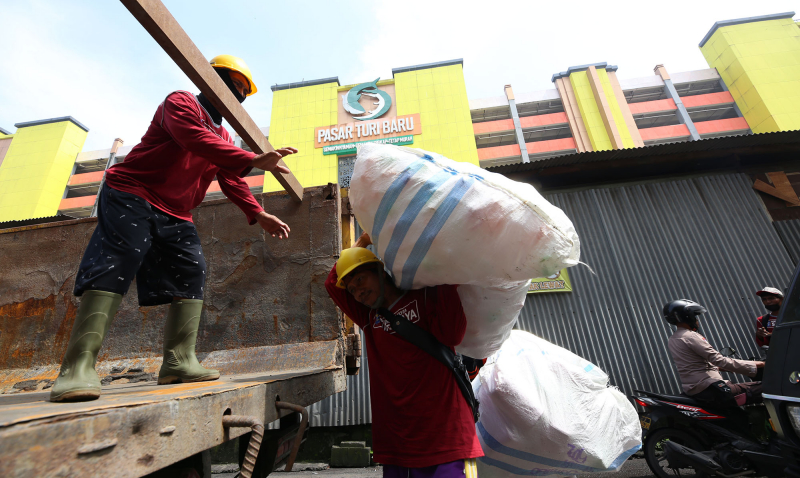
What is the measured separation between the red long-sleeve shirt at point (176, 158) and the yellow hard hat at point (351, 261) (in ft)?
1.94

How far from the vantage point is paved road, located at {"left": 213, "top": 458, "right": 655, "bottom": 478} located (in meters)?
4.05

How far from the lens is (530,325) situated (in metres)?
6.04

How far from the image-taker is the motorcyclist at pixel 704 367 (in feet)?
11.8

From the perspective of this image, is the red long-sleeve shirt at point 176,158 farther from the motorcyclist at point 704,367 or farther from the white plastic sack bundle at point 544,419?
the motorcyclist at point 704,367

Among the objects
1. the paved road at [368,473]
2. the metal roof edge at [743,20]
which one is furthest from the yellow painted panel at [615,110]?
the paved road at [368,473]

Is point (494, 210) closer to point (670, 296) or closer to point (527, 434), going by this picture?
point (527, 434)

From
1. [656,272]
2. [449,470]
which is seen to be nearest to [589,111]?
[656,272]

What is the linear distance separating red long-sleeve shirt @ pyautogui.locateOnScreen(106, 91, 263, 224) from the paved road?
172 inches

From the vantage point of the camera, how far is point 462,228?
49.9 inches

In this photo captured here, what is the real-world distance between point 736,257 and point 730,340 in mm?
1444

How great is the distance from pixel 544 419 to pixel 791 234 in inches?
286

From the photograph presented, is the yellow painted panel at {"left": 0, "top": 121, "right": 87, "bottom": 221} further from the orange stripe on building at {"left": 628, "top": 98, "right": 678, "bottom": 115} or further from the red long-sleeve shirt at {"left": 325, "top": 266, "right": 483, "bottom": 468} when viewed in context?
the orange stripe on building at {"left": 628, "top": 98, "right": 678, "bottom": 115}

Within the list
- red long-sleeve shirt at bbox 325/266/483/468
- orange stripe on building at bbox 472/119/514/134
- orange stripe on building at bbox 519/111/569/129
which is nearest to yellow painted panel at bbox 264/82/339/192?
orange stripe on building at bbox 472/119/514/134

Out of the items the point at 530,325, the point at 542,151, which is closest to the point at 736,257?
the point at 530,325
